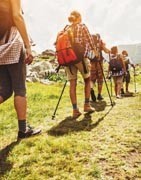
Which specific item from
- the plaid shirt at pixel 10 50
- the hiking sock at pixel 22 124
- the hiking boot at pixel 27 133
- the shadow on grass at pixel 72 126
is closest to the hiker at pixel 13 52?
the plaid shirt at pixel 10 50

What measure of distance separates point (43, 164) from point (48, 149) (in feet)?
2.07

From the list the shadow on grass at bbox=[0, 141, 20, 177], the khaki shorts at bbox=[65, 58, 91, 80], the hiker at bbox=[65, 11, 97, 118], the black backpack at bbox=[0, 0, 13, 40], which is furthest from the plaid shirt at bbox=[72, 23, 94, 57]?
the shadow on grass at bbox=[0, 141, 20, 177]

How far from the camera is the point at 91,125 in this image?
→ 750 cm

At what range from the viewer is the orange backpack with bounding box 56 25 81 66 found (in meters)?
8.17

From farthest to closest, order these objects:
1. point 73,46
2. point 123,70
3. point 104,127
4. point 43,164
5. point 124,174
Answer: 1. point 123,70
2. point 73,46
3. point 104,127
4. point 43,164
5. point 124,174

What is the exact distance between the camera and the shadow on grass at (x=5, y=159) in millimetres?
5166

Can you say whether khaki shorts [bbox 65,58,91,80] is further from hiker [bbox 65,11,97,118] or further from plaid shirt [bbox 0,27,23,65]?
plaid shirt [bbox 0,27,23,65]

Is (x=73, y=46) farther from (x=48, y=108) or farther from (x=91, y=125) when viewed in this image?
(x=48, y=108)

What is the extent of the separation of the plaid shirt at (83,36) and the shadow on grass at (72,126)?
155 cm

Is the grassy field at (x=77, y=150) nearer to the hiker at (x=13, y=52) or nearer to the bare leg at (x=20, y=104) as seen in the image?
the bare leg at (x=20, y=104)

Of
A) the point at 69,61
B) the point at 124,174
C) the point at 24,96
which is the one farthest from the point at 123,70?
the point at 124,174

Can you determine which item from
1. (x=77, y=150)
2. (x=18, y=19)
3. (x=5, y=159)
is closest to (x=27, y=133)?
(x=5, y=159)

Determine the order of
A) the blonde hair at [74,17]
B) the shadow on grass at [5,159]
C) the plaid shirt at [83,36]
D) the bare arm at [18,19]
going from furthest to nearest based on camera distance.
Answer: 1. the blonde hair at [74,17]
2. the plaid shirt at [83,36]
3. the bare arm at [18,19]
4. the shadow on grass at [5,159]

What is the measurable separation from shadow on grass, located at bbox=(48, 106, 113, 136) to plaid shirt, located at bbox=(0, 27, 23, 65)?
194 cm
